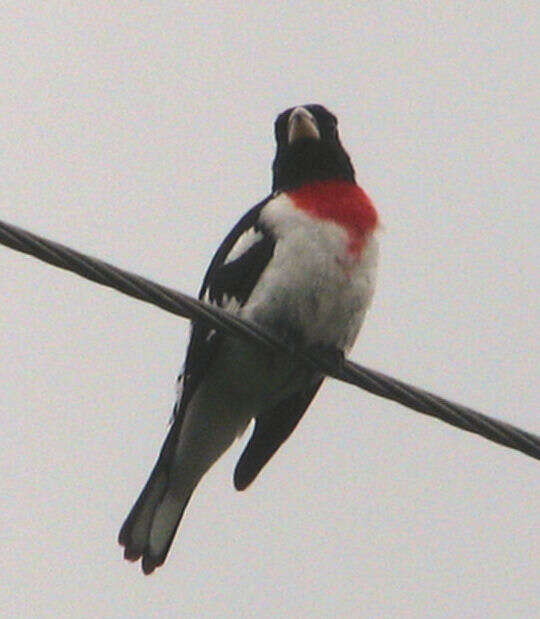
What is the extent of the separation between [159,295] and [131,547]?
7.51 feet

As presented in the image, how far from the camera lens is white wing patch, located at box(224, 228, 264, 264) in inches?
217

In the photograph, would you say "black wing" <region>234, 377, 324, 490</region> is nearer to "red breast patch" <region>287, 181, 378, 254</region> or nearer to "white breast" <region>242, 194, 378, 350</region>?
"white breast" <region>242, 194, 378, 350</region>

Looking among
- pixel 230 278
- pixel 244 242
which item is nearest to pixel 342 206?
pixel 244 242

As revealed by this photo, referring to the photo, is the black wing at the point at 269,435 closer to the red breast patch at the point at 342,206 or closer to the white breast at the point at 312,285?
the white breast at the point at 312,285

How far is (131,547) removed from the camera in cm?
604

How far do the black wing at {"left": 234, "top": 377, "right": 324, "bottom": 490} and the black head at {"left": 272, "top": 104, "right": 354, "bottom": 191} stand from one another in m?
0.88

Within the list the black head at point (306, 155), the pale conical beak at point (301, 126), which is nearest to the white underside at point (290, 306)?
the black head at point (306, 155)

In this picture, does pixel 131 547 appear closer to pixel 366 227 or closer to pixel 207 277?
pixel 207 277

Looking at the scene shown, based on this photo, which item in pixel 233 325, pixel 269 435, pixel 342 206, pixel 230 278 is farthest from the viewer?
pixel 269 435

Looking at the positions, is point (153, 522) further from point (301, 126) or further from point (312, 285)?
point (301, 126)

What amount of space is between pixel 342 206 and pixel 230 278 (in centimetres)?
55

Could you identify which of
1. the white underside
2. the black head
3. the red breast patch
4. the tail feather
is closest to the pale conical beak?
the black head

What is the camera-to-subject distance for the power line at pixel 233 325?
379 cm

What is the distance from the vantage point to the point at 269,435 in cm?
600
